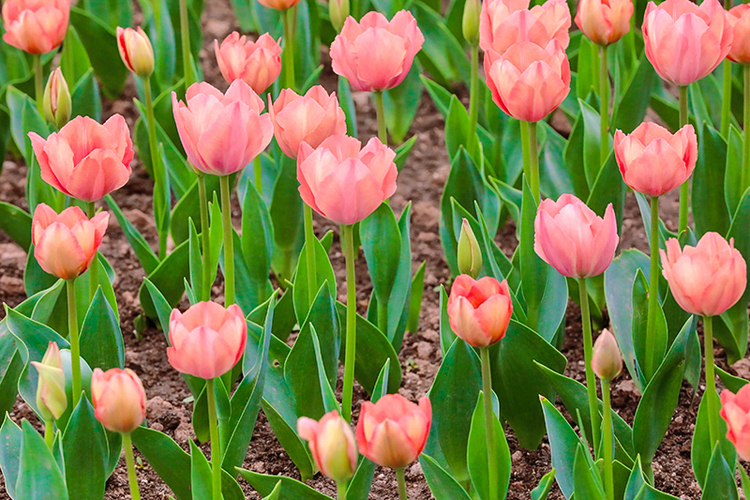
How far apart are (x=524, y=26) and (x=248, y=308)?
735 mm

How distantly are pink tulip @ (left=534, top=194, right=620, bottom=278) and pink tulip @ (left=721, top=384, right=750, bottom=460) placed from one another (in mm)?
229

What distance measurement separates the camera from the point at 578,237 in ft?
3.80

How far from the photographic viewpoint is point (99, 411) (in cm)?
109

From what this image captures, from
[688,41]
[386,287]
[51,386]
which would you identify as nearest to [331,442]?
[51,386]

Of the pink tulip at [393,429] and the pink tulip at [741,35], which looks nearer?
the pink tulip at [393,429]

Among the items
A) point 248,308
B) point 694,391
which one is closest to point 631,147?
point 694,391

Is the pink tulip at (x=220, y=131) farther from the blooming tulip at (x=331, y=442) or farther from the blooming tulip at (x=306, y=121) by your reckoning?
the blooming tulip at (x=331, y=442)

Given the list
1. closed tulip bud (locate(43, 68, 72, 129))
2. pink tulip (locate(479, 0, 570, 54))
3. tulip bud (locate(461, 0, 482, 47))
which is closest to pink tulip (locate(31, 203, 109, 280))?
closed tulip bud (locate(43, 68, 72, 129))

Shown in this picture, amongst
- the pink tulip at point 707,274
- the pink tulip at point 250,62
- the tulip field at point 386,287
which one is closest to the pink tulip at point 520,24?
the tulip field at point 386,287

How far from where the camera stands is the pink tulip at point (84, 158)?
135 centimetres

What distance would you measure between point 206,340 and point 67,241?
259mm

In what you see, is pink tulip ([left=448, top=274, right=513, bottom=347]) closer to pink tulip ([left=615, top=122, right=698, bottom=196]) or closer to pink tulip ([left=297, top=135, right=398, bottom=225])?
pink tulip ([left=297, top=135, right=398, bottom=225])

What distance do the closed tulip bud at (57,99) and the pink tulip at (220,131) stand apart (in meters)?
0.56

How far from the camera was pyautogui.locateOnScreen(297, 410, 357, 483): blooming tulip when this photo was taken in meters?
1.00
